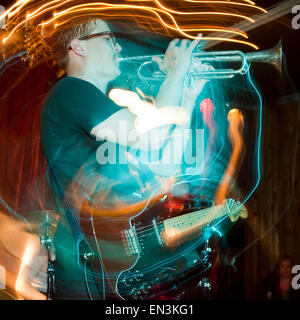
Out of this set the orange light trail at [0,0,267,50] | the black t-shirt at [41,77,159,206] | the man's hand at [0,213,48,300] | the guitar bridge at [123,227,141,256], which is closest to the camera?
the black t-shirt at [41,77,159,206]

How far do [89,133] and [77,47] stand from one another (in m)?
0.43

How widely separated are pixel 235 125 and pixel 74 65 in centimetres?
138

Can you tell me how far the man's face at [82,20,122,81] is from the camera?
1.49 m

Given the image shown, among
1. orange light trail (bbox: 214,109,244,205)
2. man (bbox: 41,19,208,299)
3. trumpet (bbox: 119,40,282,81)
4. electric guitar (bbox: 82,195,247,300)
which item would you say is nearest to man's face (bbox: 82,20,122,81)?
man (bbox: 41,19,208,299)

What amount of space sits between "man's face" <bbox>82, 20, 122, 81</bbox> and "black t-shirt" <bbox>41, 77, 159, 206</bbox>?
0.68ft

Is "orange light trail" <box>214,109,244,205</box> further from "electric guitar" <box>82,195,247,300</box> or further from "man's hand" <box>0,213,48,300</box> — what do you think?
"man's hand" <box>0,213,48,300</box>

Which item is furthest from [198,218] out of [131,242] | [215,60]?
[215,60]

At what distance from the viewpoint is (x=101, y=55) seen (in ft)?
5.07

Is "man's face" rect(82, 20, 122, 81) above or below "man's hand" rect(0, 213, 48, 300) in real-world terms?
above

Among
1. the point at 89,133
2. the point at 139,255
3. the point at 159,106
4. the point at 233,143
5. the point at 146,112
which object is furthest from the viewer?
the point at 233,143

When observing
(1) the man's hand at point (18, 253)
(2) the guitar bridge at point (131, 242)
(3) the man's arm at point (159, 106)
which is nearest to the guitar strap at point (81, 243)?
(2) the guitar bridge at point (131, 242)

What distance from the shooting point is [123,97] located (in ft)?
6.06

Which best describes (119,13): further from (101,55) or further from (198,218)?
(198,218)
